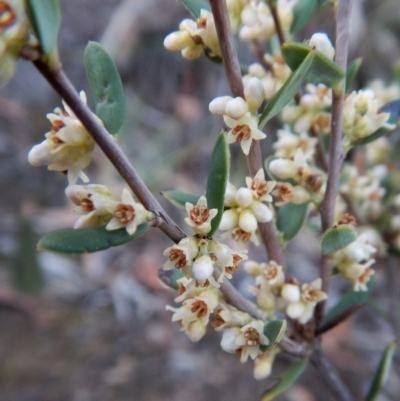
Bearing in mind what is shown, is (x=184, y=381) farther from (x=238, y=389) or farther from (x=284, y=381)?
(x=284, y=381)

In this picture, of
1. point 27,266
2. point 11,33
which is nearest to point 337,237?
point 11,33

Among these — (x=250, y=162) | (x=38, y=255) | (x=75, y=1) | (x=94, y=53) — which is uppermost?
(x=94, y=53)

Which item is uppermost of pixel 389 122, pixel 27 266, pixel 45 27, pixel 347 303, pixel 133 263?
pixel 45 27

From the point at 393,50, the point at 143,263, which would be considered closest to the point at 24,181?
the point at 143,263

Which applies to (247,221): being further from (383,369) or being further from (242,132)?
(383,369)

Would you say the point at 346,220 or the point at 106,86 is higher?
the point at 106,86

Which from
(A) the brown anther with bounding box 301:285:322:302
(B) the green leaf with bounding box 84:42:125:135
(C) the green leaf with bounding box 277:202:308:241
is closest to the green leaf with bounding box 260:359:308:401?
(A) the brown anther with bounding box 301:285:322:302

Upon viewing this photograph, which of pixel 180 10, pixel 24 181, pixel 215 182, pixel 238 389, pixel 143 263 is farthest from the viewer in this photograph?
pixel 180 10
